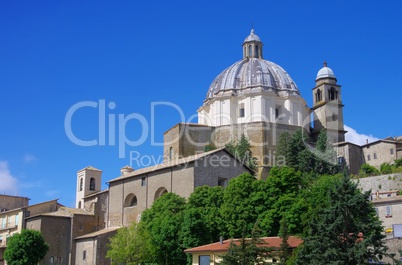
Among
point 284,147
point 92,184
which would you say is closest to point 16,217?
point 92,184

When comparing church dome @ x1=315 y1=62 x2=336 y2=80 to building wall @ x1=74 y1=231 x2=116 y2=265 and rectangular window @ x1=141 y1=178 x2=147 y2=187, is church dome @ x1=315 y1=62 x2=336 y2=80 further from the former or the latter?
building wall @ x1=74 y1=231 x2=116 y2=265

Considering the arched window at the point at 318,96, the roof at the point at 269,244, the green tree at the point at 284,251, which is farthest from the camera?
the arched window at the point at 318,96

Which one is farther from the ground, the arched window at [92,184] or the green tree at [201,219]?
the arched window at [92,184]

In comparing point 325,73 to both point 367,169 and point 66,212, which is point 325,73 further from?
point 66,212

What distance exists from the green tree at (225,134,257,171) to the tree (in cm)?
2160

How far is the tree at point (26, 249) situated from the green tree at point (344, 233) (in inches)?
1199

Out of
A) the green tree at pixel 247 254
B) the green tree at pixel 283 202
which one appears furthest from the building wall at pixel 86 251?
the green tree at pixel 247 254

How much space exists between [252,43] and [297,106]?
1241 cm

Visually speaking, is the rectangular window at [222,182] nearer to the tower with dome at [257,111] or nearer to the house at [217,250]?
the house at [217,250]

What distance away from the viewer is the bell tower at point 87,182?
67.4 m

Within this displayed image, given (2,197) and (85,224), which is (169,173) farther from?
(2,197)

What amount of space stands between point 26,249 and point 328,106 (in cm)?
4236

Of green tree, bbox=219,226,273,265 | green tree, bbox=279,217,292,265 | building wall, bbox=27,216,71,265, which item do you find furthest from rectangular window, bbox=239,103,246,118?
green tree, bbox=219,226,273,265

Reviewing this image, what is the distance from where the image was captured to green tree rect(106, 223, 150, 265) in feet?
129
